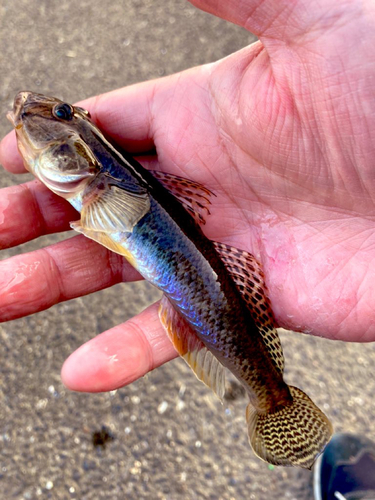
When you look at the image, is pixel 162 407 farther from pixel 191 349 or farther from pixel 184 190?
pixel 184 190

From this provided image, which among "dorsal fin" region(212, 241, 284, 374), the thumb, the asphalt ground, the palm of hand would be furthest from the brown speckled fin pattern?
the thumb

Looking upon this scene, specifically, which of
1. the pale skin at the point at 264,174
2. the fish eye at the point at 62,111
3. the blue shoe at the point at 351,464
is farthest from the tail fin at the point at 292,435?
the fish eye at the point at 62,111

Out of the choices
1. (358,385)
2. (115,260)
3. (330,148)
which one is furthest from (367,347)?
(115,260)

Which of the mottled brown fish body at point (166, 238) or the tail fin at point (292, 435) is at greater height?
the mottled brown fish body at point (166, 238)

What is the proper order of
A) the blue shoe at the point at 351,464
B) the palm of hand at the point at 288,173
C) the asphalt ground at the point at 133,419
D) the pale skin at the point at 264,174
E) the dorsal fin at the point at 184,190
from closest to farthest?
1. the pale skin at the point at 264,174
2. the palm of hand at the point at 288,173
3. the dorsal fin at the point at 184,190
4. the asphalt ground at the point at 133,419
5. the blue shoe at the point at 351,464

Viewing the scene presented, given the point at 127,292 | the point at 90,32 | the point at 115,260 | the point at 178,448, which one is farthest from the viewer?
the point at 90,32

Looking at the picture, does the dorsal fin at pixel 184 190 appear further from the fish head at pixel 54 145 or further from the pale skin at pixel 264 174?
the fish head at pixel 54 145

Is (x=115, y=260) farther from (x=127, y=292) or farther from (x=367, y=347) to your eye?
(x=367, y=347)

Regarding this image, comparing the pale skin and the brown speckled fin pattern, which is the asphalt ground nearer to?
the brown speckled fin pattern
